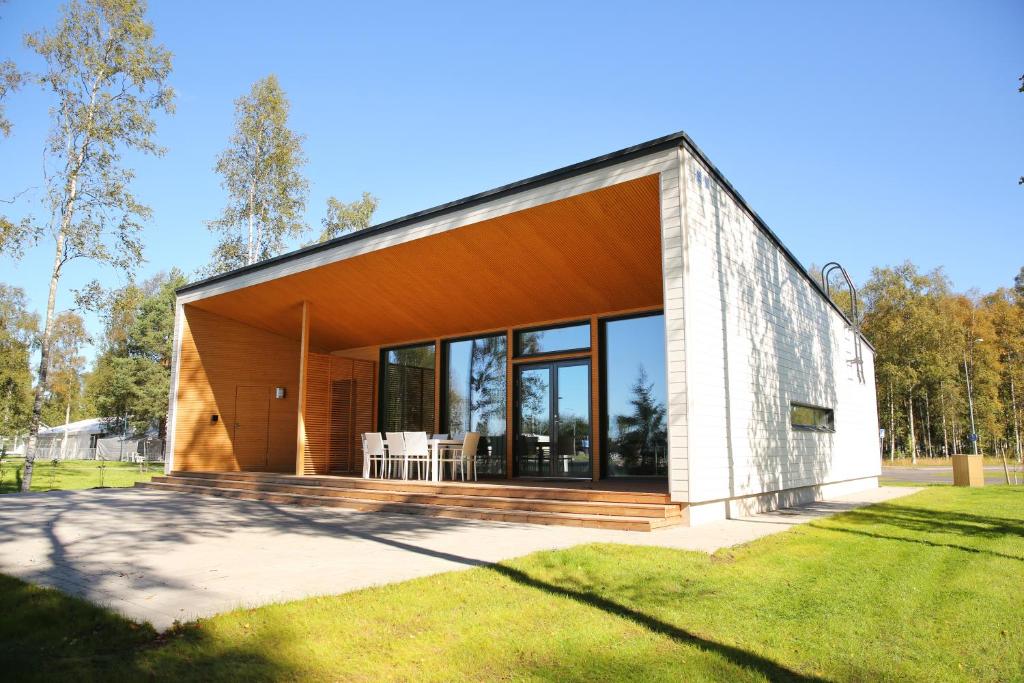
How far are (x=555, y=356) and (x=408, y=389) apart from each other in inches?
157

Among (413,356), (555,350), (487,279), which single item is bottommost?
(555,350)

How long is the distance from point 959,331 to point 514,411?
97.7 ft

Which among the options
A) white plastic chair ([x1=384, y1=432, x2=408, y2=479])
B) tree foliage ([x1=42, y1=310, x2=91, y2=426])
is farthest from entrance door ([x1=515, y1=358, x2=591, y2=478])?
tree foliage ([x1=42, y1=310, x2=91, y2=426])

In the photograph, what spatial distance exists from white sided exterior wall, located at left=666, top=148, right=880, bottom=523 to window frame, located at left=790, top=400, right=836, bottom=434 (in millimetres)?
88

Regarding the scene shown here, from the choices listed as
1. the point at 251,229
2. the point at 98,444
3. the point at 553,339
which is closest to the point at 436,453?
the point at 553,339

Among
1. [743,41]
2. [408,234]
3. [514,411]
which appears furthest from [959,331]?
[408,234]

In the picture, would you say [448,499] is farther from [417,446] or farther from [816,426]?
[816,426]

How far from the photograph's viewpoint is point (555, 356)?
11469 millimetres

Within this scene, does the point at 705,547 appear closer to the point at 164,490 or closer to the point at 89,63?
Result: the point at 164,490

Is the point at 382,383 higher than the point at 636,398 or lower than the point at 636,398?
higher

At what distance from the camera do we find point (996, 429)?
32.1 metres

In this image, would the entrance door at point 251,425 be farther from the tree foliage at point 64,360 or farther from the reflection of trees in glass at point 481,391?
the tree foliage at point 64,360

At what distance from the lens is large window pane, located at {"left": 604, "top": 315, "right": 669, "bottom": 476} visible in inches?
409

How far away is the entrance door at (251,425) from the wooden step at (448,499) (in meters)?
1.75
